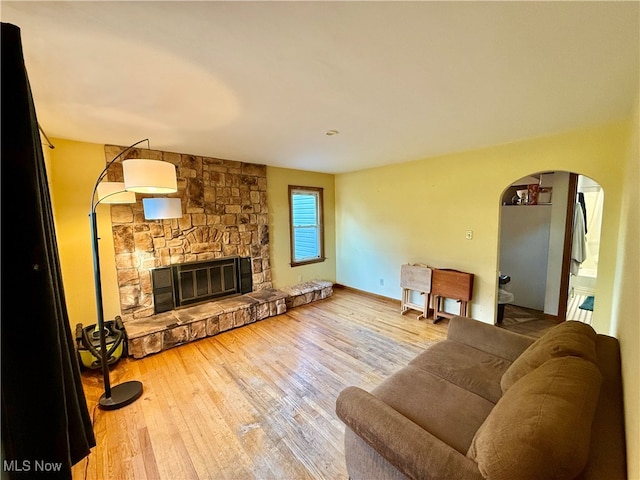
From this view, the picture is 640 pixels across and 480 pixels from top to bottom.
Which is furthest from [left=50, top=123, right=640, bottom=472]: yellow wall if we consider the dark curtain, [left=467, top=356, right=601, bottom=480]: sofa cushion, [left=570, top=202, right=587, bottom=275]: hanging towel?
the dark curtain

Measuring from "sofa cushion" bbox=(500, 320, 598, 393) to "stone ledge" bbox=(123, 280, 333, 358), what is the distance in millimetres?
3076

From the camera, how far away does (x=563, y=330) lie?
1541 millimetres

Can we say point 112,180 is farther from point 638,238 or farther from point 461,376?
point 638,238

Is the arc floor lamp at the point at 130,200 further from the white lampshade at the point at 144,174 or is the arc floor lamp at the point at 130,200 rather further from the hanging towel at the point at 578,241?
the hanging towel at the point at 578,241

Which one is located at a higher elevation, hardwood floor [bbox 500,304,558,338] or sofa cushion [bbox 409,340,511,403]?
sofa cushion [bbox 409,340,511,403]

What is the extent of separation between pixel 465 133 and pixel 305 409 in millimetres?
3040

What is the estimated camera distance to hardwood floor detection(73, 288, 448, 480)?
5.46ft

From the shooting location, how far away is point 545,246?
3.89m

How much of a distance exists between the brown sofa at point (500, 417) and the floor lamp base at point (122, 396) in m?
1.95

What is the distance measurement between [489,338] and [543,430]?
1362mm

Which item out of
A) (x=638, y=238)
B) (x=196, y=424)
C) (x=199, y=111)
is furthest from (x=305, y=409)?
(x=199, y=111)

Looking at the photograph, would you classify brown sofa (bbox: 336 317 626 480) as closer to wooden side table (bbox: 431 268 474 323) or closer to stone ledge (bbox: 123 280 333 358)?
wooden side table (bbox: 431 268 474 323)

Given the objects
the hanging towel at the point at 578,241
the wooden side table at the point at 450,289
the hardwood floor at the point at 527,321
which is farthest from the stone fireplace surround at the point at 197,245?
the hanging towel at the point at 578,241

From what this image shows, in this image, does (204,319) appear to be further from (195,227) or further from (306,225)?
(306,225)
